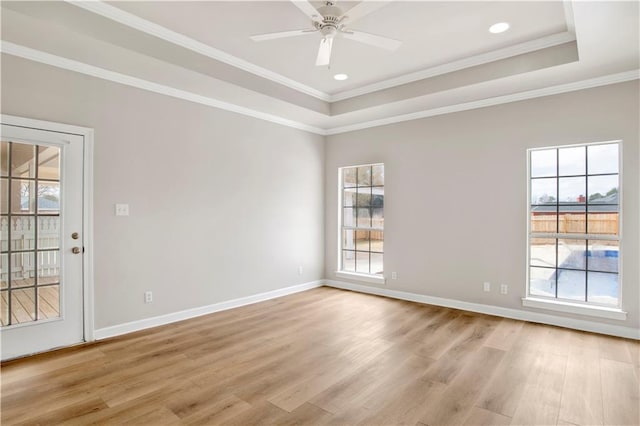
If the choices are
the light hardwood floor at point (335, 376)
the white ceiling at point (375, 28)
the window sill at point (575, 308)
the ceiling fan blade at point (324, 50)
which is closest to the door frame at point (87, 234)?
the light hardwood floor at point (335, 376)

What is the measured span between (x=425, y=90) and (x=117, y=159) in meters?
3.62

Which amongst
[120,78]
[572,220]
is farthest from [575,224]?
[120,78]

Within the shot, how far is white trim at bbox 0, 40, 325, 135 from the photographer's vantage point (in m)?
3.01

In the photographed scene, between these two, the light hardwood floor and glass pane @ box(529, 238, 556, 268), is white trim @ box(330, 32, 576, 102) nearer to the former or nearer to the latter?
glass pane @ box(529, 238, 556, 268)

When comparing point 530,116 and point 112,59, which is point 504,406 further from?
point 112,59

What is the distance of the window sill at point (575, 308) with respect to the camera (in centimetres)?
360

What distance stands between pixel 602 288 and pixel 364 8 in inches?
151

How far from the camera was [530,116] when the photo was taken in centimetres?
410

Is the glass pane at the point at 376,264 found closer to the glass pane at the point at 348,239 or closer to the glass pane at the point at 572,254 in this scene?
the glass pane at the point at 348,239

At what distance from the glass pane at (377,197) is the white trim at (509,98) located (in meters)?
1.02

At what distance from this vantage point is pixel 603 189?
12.3ft

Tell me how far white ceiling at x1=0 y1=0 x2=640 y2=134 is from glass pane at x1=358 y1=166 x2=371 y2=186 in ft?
3.89

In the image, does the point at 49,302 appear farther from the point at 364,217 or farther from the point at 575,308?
the point at 575,308

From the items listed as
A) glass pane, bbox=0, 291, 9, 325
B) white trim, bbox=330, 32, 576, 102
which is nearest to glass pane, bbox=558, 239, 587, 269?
white trim, bbox=330, 32, 576, 102
